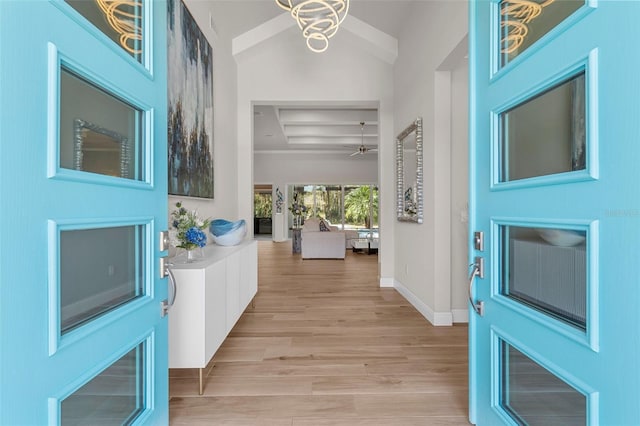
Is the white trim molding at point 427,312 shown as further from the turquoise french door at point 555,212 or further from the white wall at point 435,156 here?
the turquoise french door at point 555,212

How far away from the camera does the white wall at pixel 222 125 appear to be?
3203 mm

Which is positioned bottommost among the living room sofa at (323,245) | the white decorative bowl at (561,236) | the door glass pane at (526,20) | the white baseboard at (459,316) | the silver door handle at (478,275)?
the white baseboard at (459,316)

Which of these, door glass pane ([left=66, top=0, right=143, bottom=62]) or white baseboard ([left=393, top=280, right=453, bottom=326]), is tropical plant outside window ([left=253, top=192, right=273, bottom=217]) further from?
door glass pane ([left=66, top=0, right=143, bottom=62])

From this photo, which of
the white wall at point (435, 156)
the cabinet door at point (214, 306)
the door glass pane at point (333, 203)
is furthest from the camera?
the door glass pane at point (333, 203)

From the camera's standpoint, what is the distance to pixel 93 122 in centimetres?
101

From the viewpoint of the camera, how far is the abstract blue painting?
2.39 meters

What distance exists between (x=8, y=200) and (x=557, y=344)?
1.47 m

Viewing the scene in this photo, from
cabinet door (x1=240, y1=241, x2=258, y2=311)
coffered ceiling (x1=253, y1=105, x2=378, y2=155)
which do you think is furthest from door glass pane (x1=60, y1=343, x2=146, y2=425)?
coffered ceiling (x1=253, y1=105, x2=378, y2=155)

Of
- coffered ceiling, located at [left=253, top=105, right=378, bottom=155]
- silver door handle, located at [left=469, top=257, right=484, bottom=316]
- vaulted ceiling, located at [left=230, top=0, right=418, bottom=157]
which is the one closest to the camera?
silver door handle, located at [left=469, top=257, right=484, bottom=316]

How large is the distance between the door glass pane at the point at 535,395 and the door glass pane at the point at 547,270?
210 millimetres

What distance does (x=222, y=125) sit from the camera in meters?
3.80

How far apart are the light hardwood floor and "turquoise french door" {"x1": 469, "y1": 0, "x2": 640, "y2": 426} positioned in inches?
21.9

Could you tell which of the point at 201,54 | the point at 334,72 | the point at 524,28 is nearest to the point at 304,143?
the point at 334,72

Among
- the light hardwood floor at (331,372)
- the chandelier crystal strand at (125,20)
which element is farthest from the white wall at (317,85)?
the chandelier crystal strand at (125,20)
